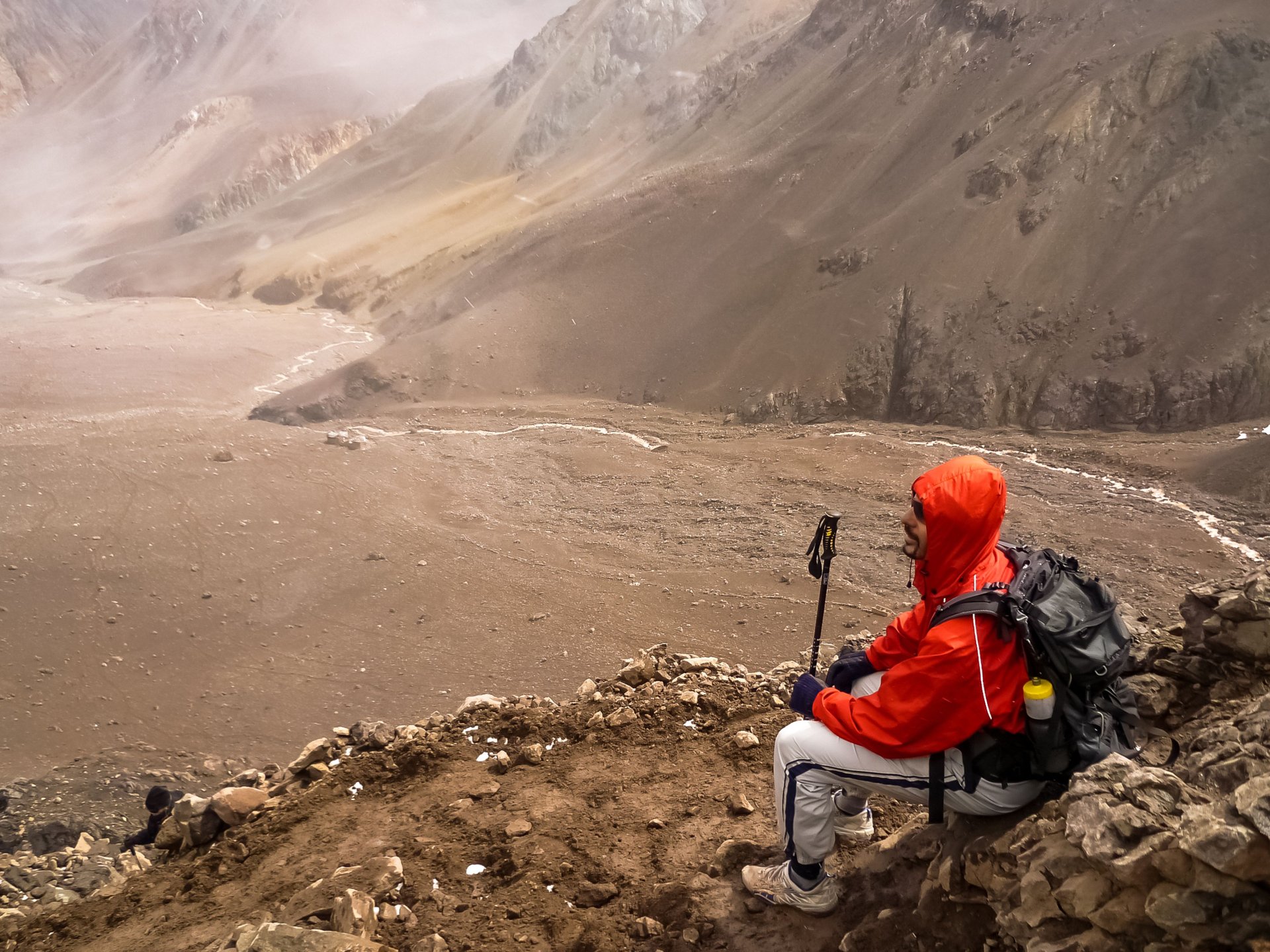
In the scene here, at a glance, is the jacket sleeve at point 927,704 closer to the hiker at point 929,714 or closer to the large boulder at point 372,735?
the hiker at point 929,714

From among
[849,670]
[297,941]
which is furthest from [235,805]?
[849,670]

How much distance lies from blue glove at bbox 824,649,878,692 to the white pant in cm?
40

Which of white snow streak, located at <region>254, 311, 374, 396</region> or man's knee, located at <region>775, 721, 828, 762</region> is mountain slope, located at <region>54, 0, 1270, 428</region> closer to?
white snow streak, located at <region>254, 311, 374, 396</region>

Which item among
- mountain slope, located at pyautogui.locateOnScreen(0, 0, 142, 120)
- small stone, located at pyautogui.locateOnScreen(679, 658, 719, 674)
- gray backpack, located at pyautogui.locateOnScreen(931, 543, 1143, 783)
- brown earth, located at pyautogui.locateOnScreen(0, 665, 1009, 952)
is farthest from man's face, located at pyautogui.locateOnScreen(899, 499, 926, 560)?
mountain slope, located at pyautogui.locateOnScreen(0, 0, 142, 120)

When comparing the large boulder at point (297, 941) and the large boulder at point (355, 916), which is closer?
the large boulder at point (297, 941)

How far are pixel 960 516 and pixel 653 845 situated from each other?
185cm

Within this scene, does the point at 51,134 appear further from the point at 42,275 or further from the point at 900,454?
the point at 900,454

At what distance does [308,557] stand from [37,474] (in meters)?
5.25

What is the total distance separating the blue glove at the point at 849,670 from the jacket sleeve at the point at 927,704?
1.62 ft

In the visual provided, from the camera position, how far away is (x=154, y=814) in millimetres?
4574

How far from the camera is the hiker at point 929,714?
220 centimetres

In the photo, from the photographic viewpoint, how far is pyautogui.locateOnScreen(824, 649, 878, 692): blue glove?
2869mm

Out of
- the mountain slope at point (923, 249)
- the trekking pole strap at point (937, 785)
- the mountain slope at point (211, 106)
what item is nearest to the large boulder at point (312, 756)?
Result: the trekking pole strap at point (937, 785)

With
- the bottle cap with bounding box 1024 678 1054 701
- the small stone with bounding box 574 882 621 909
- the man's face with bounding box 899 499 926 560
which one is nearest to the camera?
the bottle cap with bounding box 1024 678 1054 701
